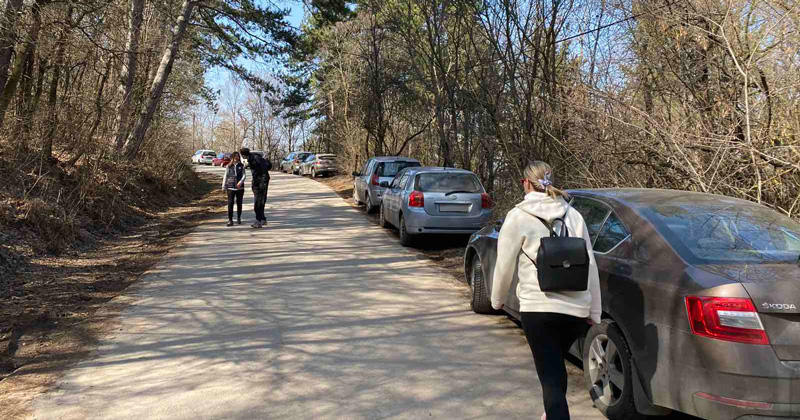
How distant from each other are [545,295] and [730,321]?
39.5 inches

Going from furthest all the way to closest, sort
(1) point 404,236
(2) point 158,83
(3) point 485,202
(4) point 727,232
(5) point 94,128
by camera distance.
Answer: (2) point 158,83
(5) point 94,128
(1) point 404,236
(3) point 485,202
(4) point 727,232

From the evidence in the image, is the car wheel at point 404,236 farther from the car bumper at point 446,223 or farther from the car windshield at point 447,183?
the car windshield at point 447,183

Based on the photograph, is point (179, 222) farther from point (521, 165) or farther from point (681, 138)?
point (681, 138)

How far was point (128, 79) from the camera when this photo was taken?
53.3 ft

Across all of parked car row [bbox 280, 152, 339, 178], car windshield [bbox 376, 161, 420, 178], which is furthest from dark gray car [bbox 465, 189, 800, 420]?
parked car row [bbox 280, 152, 339, 178]

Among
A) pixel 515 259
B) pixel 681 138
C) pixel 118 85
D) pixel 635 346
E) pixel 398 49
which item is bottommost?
pixel 635 346

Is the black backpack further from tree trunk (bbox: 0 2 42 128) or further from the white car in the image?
the white car

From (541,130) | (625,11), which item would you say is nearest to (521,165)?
(541,130)

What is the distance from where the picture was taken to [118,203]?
549 inches

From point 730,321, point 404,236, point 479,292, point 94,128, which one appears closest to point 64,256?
point 94,128

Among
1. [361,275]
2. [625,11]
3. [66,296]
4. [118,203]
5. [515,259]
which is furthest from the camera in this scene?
[118,203]

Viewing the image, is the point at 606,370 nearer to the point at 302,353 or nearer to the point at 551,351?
the point at 551,351

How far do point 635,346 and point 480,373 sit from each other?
4.80 ft

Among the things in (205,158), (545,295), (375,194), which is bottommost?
(375,194)
